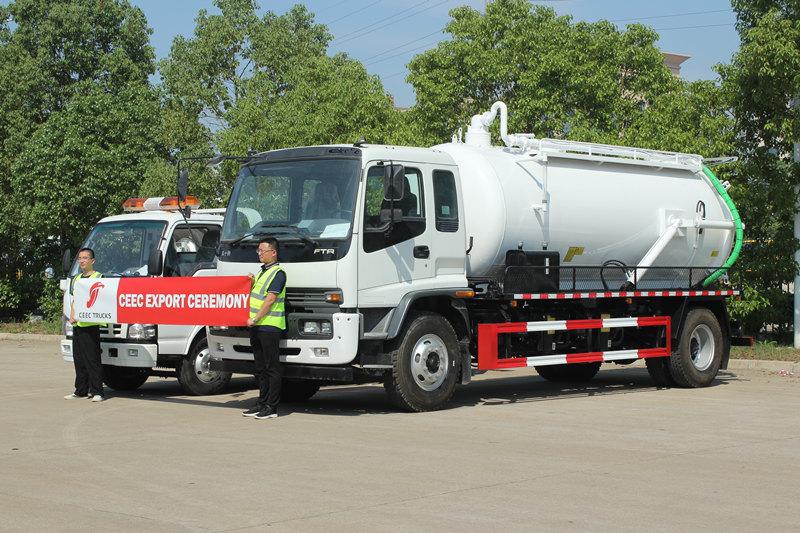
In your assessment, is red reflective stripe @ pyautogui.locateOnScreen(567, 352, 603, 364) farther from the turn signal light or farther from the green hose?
the turn signal light

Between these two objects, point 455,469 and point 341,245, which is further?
point 341,245

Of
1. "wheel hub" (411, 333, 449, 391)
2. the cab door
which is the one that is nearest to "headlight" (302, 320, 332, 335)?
the cab door

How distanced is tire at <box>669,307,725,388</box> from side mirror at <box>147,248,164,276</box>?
7087 millimetres

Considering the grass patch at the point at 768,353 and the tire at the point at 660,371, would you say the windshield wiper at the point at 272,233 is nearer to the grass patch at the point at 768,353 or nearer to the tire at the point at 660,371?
the tire at the point at 660,371

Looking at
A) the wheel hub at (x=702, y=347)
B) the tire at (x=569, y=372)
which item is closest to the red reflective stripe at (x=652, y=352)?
the wheel hub at (x=702, y=347)

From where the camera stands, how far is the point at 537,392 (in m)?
15.5

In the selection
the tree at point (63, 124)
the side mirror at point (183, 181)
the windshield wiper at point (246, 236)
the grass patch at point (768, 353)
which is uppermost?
the tree at point (63, 124)

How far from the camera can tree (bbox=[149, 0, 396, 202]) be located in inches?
1291

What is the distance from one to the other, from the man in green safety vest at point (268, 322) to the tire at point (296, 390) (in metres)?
1.64

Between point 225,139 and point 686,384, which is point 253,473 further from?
point 225,139

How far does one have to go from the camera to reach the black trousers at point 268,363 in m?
12.1

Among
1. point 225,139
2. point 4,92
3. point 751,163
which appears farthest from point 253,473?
point 4,92

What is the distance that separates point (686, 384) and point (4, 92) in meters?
28.1

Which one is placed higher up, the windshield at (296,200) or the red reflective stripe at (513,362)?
the windshield at (296,200)
